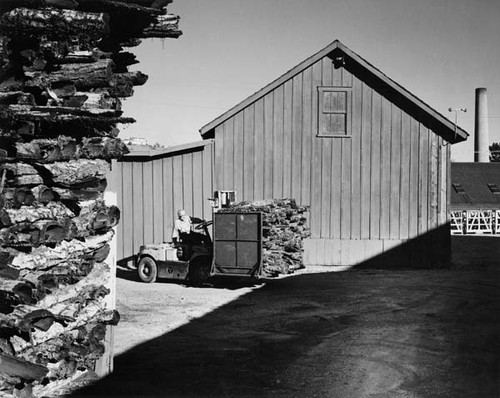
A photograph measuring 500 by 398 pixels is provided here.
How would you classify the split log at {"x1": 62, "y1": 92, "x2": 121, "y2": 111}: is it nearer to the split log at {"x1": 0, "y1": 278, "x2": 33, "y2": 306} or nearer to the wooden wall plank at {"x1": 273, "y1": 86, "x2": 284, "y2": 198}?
the split log at {"x1": 0, "y1": 278, "x2": 33, "y2": 306}

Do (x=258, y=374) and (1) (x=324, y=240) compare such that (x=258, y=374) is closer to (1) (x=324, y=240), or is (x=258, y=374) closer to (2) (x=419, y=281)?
(2) (x=419, y=281)

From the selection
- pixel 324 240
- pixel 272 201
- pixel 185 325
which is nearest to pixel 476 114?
pixel 324 240

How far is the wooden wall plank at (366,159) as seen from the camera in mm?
21891

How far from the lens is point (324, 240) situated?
72.5ft

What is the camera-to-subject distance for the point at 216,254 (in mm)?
16422

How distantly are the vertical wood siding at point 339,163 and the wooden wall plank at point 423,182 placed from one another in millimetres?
33

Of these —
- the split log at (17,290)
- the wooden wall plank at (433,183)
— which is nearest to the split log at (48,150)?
the split log at (17,290)

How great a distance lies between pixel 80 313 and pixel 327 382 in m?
3.30

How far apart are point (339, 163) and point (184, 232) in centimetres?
686

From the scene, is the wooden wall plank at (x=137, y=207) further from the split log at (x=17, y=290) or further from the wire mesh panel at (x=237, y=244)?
the split log at (x=17, y=290)

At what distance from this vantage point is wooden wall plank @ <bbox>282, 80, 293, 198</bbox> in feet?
72.9

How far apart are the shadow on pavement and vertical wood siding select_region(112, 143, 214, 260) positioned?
6830mm

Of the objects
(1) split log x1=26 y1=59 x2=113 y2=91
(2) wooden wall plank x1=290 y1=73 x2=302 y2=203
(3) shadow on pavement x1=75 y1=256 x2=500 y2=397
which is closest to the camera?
(1) split log x1=26 y1=59 x2=113 y2=91

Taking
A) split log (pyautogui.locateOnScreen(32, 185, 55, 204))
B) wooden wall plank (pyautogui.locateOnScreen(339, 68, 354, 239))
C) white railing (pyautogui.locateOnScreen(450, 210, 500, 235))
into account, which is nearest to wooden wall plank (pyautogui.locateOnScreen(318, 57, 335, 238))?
wooden wall plank (pyautogui.locateOnScreen(339, 68, 354, 239))
